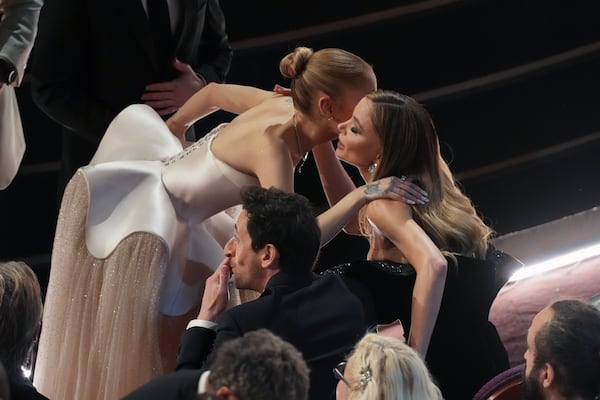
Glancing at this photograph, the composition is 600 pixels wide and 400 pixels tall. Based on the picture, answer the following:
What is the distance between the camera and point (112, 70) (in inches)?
159

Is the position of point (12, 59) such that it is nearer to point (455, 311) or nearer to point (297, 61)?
point (297, 61)

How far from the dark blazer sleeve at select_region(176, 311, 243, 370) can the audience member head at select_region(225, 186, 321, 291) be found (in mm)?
167

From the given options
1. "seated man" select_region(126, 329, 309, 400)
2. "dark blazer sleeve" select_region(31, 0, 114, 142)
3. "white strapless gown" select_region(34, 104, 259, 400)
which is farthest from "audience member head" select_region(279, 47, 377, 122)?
"seated man" select_region(126, 329, 309, 400)

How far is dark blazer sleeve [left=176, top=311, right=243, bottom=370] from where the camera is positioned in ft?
8.87

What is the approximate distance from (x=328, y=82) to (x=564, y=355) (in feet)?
3.37

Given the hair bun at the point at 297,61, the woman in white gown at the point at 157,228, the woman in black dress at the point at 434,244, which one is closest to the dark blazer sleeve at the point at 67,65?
the woman in white gown at the point at 157,228

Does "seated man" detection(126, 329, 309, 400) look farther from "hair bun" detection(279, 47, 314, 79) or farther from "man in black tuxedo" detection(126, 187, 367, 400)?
"hair bun" detection(279, 47, 314, 79)

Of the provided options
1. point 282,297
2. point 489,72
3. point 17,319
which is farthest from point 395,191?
point 489,72

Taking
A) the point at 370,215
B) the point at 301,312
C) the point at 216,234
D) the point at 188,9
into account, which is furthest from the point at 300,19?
the point at 301,312

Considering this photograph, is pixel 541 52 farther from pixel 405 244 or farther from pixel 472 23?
pixel 405 244

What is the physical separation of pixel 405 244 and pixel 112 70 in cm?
136

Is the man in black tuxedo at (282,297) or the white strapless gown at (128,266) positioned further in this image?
the white strapless gown at (128,266)

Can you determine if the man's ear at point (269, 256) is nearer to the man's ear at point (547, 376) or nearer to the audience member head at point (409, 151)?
the audience member head at point (409, 151)

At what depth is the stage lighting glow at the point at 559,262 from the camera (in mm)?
4320
